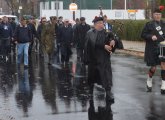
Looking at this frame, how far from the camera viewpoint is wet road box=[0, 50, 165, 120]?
29.4 feet

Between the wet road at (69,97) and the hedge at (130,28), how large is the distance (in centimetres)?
1570

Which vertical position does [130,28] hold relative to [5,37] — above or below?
below

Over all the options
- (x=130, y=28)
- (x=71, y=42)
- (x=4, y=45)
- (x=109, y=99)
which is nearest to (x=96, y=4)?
(x=130, y=28)

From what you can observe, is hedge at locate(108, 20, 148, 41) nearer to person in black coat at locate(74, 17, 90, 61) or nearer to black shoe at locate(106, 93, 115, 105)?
person in black coat at locate(74, 17, 90, 61)

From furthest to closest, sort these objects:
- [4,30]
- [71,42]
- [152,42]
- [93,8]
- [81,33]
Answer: [93,8] < [4,30] < [71,42] < [81,33] < [152,42]

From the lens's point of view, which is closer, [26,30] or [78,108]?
[78,108]

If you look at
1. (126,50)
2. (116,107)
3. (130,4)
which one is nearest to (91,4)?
(130,4)

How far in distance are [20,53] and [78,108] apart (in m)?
8.61

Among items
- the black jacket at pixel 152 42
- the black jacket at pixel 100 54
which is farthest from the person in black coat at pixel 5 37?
the black jacket at pixel 100 54

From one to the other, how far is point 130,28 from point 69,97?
75.8 feet

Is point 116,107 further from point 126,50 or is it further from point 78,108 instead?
point 126,50

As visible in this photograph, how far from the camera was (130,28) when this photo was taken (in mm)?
33562

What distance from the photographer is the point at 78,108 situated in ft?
31.4

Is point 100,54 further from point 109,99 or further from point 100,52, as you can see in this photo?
point 109,99
